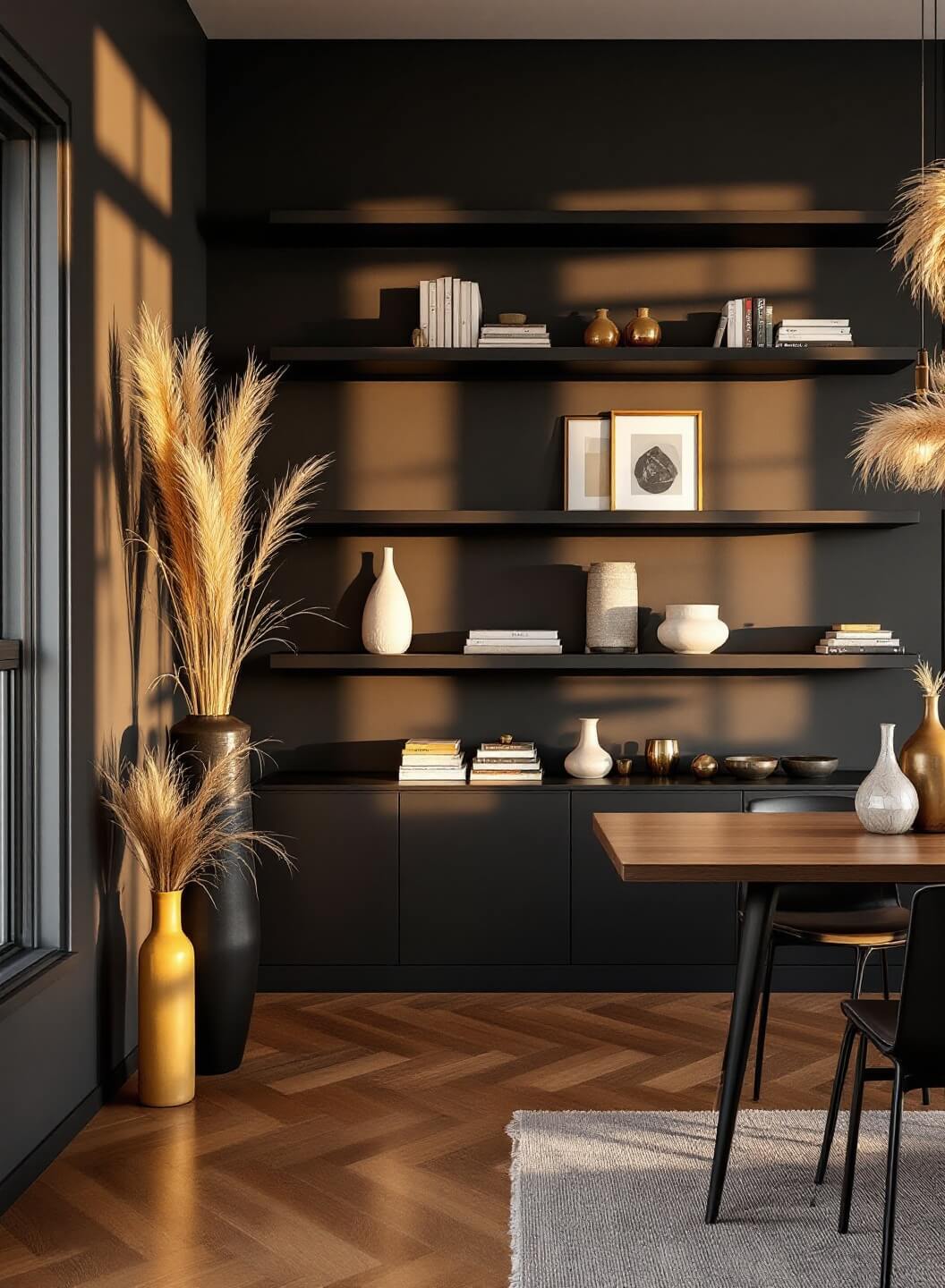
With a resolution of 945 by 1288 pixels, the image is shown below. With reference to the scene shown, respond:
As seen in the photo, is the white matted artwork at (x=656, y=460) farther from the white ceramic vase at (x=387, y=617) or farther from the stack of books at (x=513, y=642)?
the white ceramic vase at (x=387, y=617)

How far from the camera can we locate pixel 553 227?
4.57 metres

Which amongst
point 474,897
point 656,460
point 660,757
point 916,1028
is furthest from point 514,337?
point 916,1028

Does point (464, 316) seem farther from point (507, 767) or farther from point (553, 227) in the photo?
point (507, 767)

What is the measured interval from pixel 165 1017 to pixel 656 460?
8.71ft

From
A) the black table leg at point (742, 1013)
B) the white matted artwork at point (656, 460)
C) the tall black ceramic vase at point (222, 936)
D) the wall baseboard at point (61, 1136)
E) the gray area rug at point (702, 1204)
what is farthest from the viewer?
the white matted artwork at point (656, 460)

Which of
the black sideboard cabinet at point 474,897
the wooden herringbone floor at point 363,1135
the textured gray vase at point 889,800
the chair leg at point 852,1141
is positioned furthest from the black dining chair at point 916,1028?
the black sideboard cabinet at point 474,897

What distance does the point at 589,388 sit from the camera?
4.80m

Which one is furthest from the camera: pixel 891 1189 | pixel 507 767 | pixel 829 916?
pixel 507 767

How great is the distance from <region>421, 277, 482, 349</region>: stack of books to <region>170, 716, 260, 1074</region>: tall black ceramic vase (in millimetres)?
1732

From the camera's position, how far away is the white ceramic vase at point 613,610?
15.2ft

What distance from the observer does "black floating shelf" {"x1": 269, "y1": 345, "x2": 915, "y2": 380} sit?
4.50 meters

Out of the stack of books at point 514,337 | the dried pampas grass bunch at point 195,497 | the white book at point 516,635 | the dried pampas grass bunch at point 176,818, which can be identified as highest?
the stack of books at point 514,337

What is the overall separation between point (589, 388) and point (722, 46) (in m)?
1.39

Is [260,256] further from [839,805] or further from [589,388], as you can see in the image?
[839,805]
